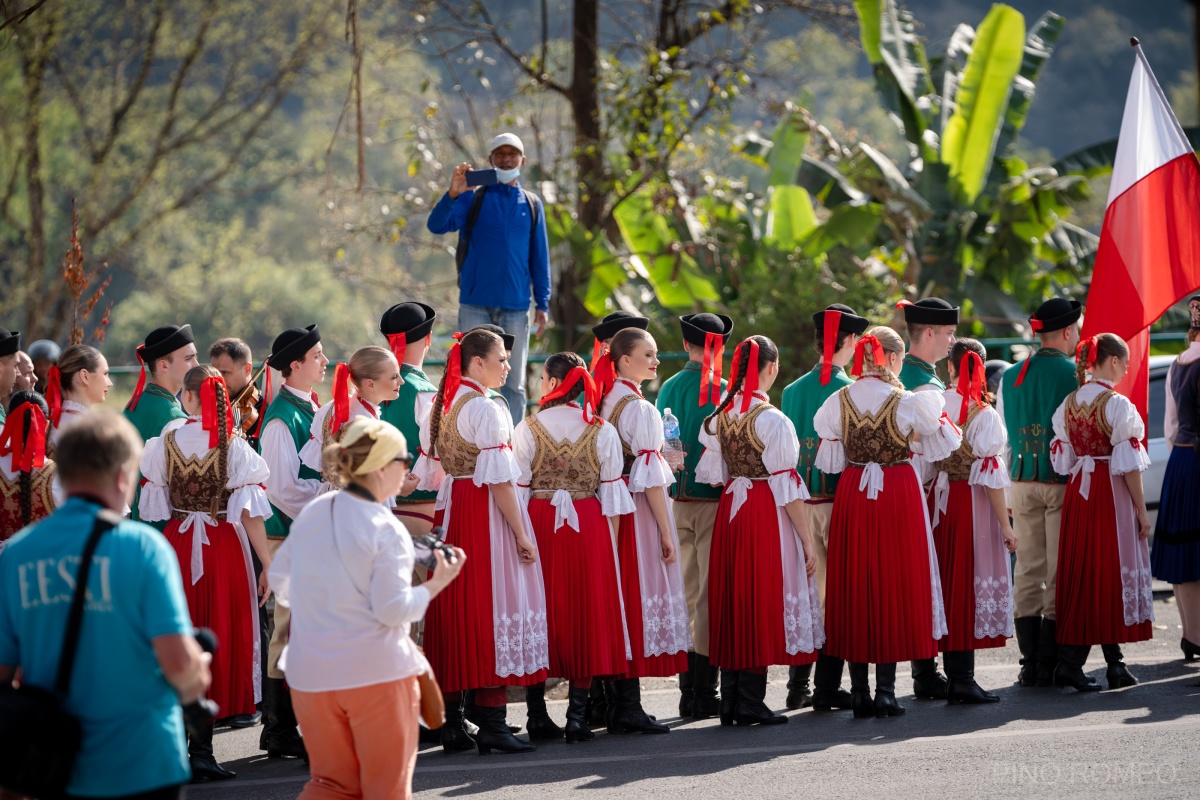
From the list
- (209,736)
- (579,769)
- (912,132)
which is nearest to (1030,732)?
(579,769)

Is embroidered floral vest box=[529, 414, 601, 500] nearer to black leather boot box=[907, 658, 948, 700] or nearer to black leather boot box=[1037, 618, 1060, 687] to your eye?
black leather boot box=[907, 658, 948, 700]

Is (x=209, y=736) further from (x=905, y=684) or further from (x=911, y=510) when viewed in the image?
(x=905, y=684)

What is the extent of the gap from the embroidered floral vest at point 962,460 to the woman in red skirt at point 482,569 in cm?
252

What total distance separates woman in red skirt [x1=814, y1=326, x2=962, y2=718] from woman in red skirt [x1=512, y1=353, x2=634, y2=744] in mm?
1229

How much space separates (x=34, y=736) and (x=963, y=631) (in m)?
5.27

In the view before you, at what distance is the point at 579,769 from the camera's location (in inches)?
238

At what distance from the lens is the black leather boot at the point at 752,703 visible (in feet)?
22.8

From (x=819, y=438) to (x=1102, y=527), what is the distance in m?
1.68

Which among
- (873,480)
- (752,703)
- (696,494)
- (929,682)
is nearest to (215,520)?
(696,494)

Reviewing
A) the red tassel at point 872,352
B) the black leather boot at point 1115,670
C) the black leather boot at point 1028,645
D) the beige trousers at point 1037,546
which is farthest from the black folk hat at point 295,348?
the black leather boot at point 1115,670

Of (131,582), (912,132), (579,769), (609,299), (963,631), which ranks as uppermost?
(912,132)

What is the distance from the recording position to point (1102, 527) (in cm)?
746

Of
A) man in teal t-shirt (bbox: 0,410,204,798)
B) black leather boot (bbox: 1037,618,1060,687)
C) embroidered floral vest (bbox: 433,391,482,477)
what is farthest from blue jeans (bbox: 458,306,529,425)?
man in teal t-shirt (bbox: 0,410,204,798)

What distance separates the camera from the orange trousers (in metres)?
4.10
